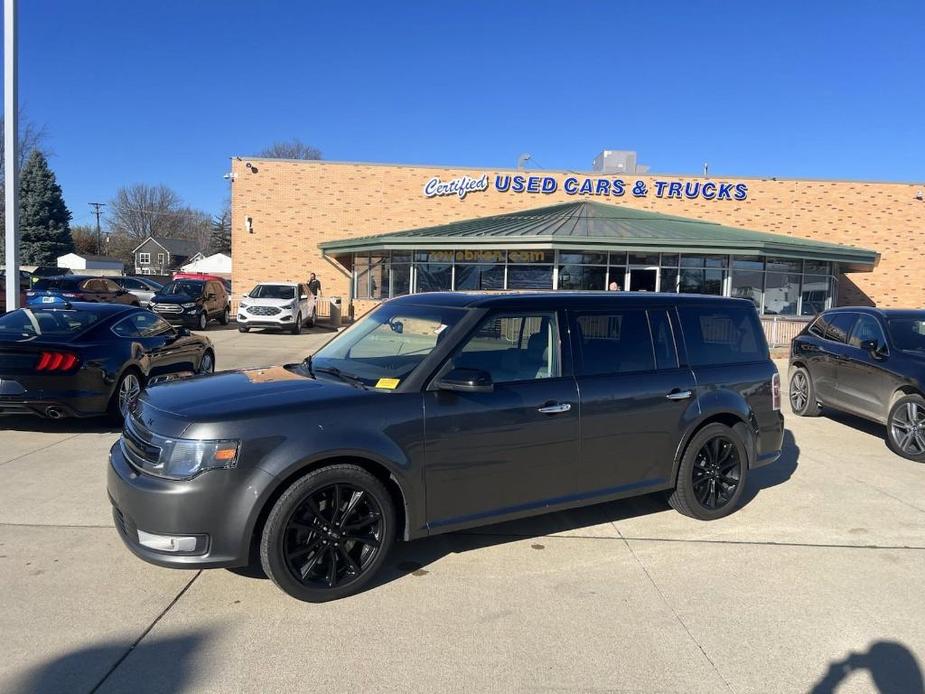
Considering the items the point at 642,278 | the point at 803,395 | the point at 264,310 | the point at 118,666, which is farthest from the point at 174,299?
the point at 118,666

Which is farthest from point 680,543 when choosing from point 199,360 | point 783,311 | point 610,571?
point 783,311

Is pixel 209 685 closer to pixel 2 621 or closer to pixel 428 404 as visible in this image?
pixel 2 621

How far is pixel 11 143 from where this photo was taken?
36.8 feet

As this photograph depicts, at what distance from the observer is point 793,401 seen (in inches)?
397

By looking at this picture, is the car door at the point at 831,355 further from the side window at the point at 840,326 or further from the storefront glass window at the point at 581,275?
the storefront glass window at the point at 581,275

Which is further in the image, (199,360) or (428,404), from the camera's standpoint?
(199,360)

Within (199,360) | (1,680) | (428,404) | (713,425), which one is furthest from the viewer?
(199,360)

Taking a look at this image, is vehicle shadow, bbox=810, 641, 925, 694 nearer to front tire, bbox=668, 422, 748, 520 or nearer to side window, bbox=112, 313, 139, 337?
front tire, bbox=668, 422, 748, 520

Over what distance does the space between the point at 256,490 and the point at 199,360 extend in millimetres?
6978

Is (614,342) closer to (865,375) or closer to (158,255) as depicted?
(865,375)

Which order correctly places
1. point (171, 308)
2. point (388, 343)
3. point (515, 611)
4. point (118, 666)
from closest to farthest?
point (118, 666)
point (515, 611)
point (388, 343)
point (171, 308)

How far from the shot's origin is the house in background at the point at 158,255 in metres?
86.7

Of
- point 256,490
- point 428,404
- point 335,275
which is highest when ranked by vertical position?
point 335,275

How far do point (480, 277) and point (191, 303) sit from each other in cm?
938
